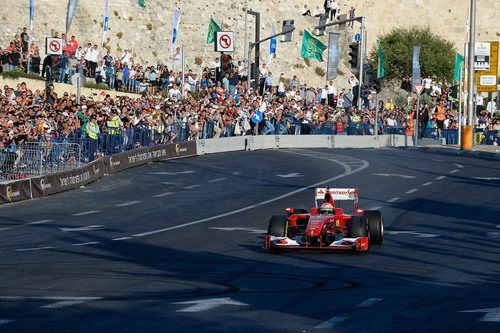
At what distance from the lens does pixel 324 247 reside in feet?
50.9

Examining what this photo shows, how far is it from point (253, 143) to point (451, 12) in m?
68.7

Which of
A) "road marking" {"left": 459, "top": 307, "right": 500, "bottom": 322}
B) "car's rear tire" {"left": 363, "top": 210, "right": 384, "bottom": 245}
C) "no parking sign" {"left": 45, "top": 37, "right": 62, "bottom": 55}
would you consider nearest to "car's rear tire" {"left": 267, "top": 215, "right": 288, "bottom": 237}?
"car's rear tire" {"left": 363, "top": 210, "right": 384, "bottom": 245}

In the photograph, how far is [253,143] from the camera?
145ft

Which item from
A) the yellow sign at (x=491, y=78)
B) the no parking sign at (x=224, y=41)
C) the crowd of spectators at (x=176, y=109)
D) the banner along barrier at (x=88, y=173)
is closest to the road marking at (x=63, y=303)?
the banner along barrier at (x=88, y=173)

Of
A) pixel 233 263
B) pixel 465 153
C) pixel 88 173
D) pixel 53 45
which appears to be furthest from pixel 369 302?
pixel 465 153

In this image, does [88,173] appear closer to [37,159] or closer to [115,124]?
[37,159]

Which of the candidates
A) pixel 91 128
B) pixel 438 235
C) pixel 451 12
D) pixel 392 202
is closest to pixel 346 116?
pixel 91 128

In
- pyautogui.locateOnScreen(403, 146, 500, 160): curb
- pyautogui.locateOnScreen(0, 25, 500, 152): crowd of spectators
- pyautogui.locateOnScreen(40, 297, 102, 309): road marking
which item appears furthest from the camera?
pyautogui.locateOnScreen(403, 146, 500, 160): curb

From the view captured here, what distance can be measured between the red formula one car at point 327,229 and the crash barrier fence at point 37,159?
11.3 metres

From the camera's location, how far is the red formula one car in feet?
50.9

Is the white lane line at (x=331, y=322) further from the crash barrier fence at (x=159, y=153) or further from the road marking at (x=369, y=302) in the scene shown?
the crash barrier fence at (x=159, y=153)

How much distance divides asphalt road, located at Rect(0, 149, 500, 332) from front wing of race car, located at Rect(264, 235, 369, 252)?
0.50ft

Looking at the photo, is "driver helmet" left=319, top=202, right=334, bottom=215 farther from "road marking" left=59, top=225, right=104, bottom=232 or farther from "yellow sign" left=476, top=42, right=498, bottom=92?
"yellow sign" left=476, top=42, right=498, bottom=92

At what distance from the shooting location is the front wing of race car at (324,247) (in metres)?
15.4
